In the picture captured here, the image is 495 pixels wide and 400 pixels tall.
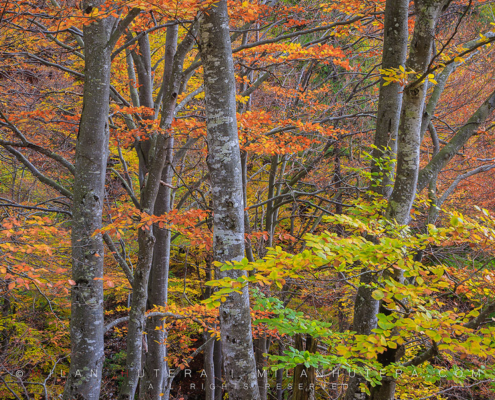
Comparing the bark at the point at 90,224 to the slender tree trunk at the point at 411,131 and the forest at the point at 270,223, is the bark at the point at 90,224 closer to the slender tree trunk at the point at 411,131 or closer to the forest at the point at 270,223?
the forest at the point at 270,223

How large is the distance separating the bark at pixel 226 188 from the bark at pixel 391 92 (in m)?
1.50

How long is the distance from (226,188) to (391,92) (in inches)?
85.1

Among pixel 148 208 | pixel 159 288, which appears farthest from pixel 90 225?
pixel 159 288

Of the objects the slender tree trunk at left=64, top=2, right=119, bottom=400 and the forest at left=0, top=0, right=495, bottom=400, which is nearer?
the forest at left=0, top=0, right=495, bottom=400

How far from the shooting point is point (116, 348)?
13.3 m

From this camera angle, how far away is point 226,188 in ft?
8.37

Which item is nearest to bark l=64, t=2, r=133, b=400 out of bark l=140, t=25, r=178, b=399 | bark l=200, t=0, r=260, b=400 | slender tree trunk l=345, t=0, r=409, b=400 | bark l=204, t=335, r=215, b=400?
bark l=140, t=25, r=178, b=399

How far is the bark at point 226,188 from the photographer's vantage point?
2449 millimetres

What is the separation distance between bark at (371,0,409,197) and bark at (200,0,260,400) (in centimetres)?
150

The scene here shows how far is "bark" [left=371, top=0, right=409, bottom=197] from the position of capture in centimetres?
323

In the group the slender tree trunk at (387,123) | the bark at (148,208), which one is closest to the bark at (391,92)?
the slender tree trunk at (387,123)

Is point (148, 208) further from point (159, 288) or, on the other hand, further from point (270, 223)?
point (270, 223)

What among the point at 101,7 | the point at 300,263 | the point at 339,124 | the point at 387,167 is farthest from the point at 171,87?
the point at 339,124

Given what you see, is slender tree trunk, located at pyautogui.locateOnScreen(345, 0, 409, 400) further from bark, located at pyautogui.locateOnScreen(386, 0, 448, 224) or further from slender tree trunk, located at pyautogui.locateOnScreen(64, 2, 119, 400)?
slender tree trunk, located at pyautogui.locateOnScreen(64, 2, 119, 400)
